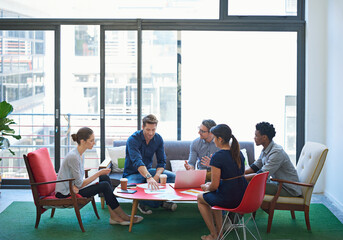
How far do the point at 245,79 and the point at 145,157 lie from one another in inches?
81.1

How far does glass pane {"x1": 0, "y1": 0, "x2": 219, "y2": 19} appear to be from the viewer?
680 cm

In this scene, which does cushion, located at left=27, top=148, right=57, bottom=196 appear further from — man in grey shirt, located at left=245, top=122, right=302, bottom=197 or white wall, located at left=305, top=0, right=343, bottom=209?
white wall, located at left=305, top=0, right=343, bottom=209

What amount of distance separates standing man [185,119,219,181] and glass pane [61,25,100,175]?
216 cm

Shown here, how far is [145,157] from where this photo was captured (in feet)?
18.8

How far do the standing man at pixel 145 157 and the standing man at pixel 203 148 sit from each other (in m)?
0.33

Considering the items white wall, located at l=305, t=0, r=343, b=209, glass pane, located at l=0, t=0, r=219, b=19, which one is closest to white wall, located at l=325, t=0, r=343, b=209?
white wall, located at l=305, t=0, r=343, b=209

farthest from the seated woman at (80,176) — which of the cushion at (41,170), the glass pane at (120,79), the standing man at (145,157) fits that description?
the glass pane at (120,79)

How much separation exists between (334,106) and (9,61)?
4.48 meters

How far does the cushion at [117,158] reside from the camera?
6254 millimetres

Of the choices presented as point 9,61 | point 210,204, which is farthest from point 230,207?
point 9,61

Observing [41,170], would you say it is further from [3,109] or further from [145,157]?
[3,109]

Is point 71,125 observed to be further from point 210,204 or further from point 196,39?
point 210,204

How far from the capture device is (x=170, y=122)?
22.9ft

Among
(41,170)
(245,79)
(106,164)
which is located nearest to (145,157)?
(106,164)
